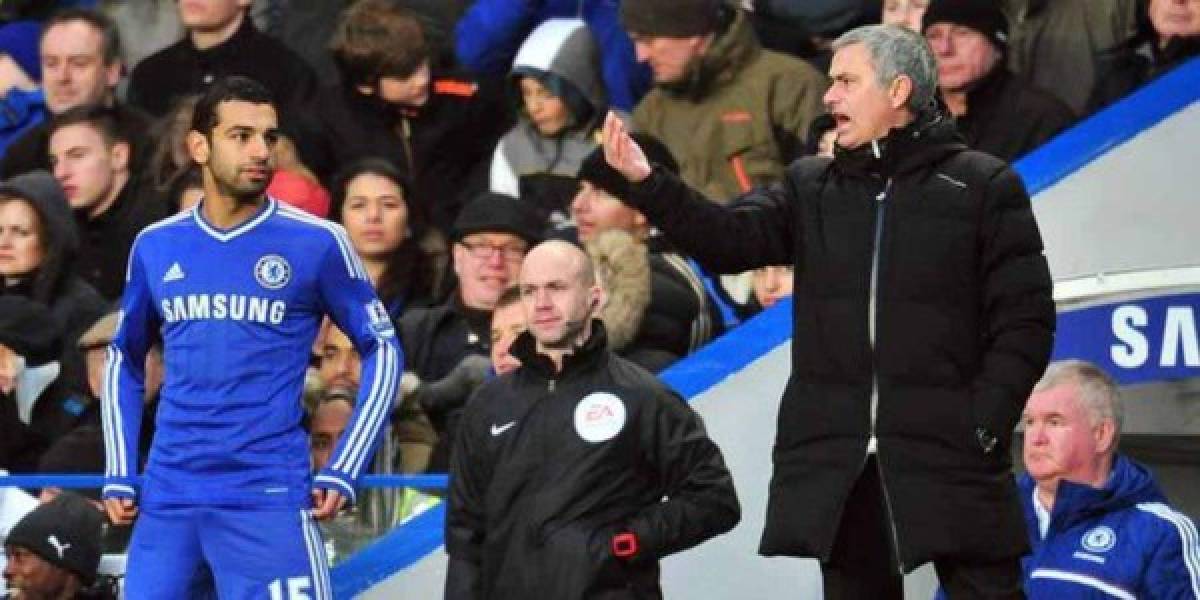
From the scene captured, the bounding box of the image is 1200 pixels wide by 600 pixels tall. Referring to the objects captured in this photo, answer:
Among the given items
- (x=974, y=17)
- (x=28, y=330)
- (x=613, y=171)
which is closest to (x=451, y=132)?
(x=613, y=171)

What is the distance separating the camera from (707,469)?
8102mm

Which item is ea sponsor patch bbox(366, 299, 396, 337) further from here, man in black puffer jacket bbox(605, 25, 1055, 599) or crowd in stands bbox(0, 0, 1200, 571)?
man in black puffer jacket bbox(605, 25, 1055, 599)

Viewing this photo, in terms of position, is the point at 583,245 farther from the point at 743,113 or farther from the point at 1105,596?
the point at 1105,596

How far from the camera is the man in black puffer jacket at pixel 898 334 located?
24.1 feet

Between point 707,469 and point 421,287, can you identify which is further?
point 421,287

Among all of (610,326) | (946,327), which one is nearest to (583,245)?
(610,326)

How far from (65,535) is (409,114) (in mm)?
3496

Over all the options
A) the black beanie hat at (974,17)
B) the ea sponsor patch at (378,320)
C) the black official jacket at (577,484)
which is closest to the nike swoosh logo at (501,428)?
the black official jacket at (577,484)

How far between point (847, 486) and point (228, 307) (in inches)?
79.8

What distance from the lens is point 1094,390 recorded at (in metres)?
8.71

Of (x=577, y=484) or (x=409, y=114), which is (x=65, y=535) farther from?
(x=409, y=114)

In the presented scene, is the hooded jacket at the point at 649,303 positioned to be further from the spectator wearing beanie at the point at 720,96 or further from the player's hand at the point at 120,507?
the player's hand at the point at 120,507

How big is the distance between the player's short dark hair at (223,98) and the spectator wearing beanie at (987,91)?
321 centimetres

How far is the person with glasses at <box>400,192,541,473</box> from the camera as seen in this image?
11.2 m
